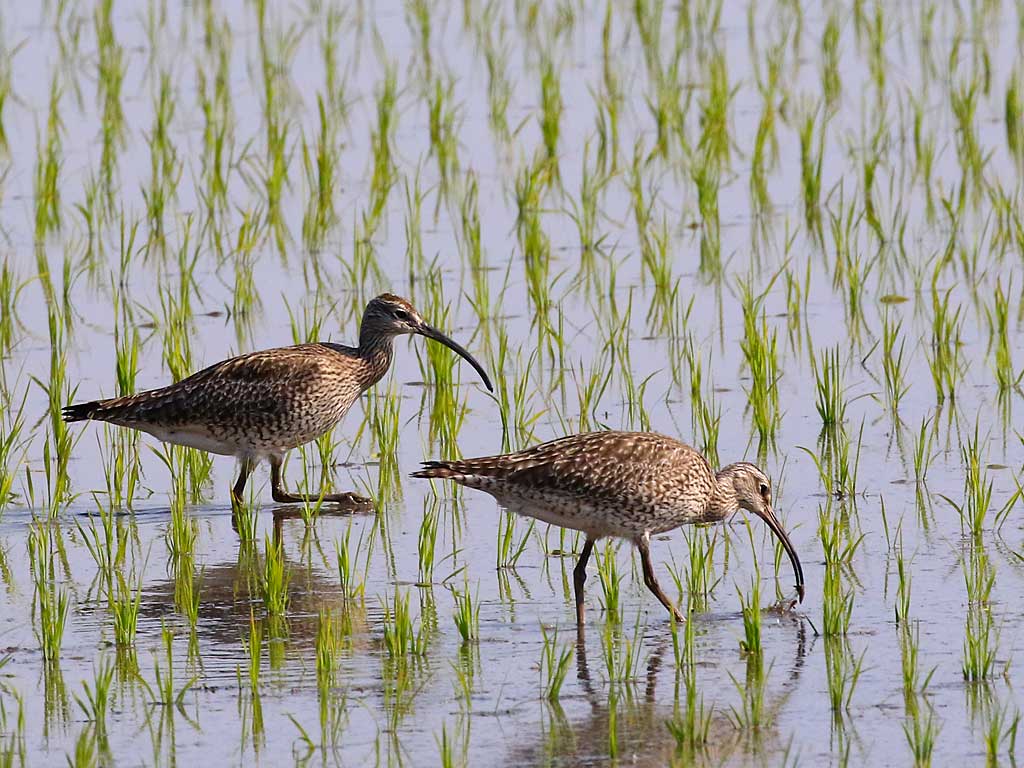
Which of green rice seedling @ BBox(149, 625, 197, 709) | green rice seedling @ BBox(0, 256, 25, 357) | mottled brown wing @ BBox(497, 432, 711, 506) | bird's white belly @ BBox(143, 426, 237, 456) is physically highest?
green rice seedling @ BBox(0, 256, 25, 357)

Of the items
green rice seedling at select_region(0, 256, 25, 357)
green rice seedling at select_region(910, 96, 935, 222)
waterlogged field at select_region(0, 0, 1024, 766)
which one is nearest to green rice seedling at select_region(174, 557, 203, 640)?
waterlogged field at select_region(0, 0, 1024, 766)

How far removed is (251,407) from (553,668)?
3187 millimetres

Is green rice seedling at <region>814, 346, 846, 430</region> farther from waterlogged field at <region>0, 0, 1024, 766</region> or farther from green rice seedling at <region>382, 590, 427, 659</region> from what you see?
green rice seedling at <region>382, 590, 427, 659</region>

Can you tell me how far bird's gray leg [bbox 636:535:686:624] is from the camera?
898 cm

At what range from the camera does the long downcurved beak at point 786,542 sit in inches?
362

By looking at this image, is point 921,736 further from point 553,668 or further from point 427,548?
point 427,548

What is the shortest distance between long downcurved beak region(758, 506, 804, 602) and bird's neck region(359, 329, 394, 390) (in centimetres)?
270

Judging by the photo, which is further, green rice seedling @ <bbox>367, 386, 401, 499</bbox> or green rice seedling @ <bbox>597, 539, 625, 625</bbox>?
green rice seedling @ <bbox>367, 386, 401, 499</bbox>

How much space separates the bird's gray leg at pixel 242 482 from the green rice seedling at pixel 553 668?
2800mm

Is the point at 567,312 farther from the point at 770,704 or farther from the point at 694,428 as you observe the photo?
the point at 770,704

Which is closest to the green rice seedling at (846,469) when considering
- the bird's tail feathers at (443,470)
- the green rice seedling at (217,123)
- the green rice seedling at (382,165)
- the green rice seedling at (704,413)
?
the green rice seedling at (704,413)

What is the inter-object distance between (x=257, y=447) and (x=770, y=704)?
4.02 metres

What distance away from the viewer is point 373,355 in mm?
11688

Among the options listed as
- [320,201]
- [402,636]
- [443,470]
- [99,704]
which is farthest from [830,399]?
[99,704]
